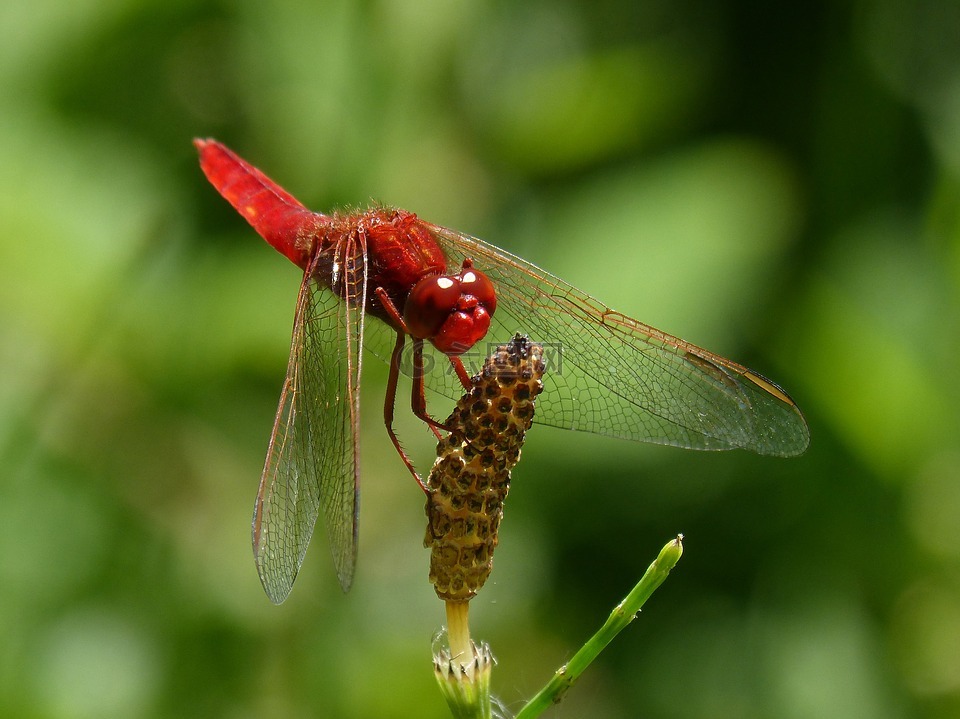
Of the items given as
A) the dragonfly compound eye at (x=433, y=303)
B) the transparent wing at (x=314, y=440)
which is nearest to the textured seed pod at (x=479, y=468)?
the transparent wing at (x=314, y=440)

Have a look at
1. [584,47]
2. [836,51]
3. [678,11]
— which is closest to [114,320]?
[584,47]

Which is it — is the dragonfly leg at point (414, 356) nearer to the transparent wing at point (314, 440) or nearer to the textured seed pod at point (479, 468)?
the transparent wing at point (314, 440)

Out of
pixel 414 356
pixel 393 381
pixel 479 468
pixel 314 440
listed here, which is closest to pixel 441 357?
pixel 414 356

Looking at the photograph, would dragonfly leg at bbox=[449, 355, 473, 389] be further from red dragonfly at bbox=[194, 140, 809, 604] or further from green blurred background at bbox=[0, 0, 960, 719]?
green blurred background at bbox=[0, 0, 960, 719]

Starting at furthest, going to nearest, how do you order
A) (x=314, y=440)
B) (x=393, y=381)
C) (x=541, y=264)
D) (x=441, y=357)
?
(x=541, y=264) → (x=393, y=381) → (x=441, y=357) → (x=314, y=440)

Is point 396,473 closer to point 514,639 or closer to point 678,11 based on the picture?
point 514,639

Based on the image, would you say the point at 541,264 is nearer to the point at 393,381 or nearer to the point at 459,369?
the point at 393,381
